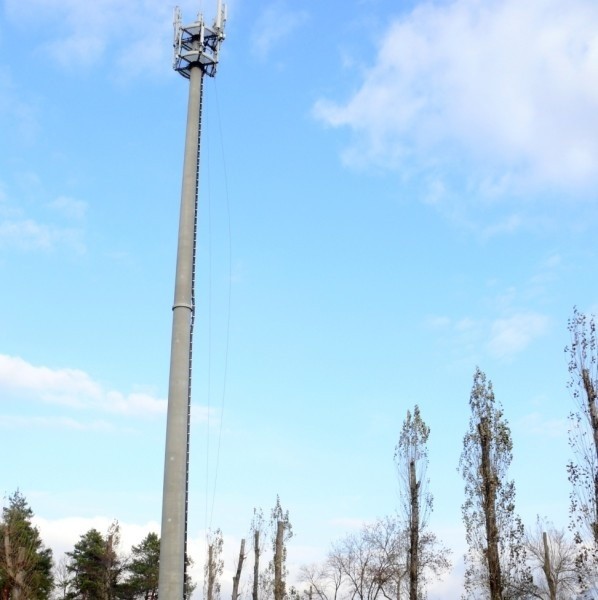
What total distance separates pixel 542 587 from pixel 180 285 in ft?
174

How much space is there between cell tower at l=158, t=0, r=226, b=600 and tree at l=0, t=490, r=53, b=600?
100ft

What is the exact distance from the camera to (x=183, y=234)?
1300 centimetres

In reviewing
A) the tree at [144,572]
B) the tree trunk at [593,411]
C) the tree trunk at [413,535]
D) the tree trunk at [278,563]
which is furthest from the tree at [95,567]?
the tree trunk at [593,411]

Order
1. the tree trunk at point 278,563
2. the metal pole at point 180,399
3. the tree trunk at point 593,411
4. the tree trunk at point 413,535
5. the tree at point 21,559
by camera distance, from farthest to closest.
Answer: the tree trunk at point 278,563, the tree at point 21,559, the tree trunk at point 413,535, the tree trunk at point 593,411, the metal pole at point 180,399

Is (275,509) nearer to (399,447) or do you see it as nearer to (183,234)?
(399,447)

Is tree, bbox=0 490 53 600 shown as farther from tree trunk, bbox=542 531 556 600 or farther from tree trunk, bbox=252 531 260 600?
tree trunk, bbox=542 531 556 600

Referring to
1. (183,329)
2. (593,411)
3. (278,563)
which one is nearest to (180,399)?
(183,329)

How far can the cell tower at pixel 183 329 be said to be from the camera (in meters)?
11.3

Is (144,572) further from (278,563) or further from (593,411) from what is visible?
(593,411)

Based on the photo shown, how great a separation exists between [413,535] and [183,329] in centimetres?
2500

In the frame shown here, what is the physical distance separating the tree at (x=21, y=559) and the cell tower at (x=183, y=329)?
30545 mm

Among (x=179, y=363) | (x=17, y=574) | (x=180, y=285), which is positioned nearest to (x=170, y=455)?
(x=179, y=363)

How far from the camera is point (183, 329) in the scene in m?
12.4

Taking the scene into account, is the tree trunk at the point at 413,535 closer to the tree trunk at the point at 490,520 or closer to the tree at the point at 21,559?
the tree trunk at the point at 490,520
